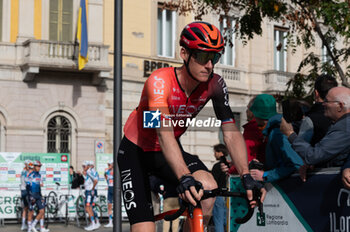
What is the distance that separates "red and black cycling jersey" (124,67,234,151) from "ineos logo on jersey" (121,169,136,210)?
0.70 feet

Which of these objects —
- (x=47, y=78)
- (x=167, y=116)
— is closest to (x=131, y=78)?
(x=47, y=78)

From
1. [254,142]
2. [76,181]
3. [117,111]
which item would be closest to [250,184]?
[254,142]

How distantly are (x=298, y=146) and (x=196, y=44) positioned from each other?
2498mm

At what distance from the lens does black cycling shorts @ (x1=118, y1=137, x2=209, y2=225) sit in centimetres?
441

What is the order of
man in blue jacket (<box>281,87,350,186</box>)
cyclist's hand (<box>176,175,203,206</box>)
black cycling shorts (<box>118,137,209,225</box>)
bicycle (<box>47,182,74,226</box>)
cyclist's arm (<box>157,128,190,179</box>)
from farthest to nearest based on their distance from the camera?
bicycle (<box>47,182,74,226</box>) → man in blue jacket (<box>281,87,350,186</box>) → black cycling shorts (<box>118,137,209,225</box>) → cyclist's arm (<box>157,128,190,179</box>) → cyclist's hand (<box>176,175,203,206</box>)

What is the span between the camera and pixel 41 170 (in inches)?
825

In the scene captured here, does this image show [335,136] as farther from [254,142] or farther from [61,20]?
[61,20]

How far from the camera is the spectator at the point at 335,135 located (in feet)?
19.5

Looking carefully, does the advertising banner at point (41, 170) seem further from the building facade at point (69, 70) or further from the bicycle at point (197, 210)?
the bicycle at point (197, 210)

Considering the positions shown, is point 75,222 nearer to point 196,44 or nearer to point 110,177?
point 110,177

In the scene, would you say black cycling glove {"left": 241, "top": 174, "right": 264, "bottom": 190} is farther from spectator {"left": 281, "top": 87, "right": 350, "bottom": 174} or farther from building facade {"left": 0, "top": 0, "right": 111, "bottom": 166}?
building facade {"left": 0, "top": 0, "right": 111, "bottom": 166}

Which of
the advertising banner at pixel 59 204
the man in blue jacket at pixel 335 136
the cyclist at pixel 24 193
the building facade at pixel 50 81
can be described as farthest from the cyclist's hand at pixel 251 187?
the building facade at pixel 50 81

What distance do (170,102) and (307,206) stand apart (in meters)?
2.70

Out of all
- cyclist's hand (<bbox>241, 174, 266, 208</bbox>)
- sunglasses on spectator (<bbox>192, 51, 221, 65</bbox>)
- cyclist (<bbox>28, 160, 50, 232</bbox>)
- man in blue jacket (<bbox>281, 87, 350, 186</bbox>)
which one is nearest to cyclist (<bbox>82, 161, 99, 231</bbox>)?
cyclist (<bbox>28, 160, 50, 232</bbox>)
